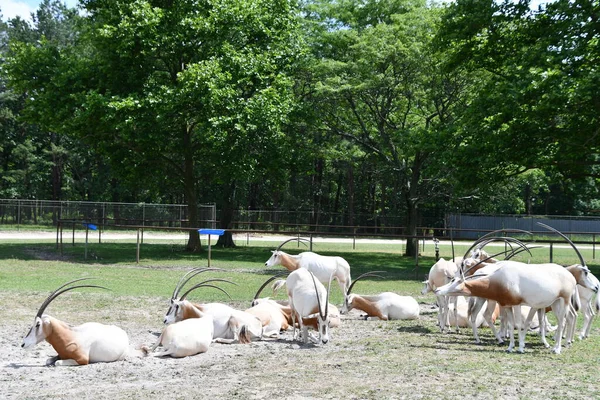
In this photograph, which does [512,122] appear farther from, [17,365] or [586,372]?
[17,365]

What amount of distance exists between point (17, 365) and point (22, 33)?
60522 mm

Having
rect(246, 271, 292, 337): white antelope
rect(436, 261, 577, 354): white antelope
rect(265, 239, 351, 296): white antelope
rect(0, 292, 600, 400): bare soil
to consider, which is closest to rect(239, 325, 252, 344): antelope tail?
rect(0, 292, 600, 400): bare soil

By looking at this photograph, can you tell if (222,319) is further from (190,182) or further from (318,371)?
(190,182)

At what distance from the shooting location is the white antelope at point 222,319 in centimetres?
1001

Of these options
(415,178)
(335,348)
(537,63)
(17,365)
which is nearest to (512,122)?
(537,63)

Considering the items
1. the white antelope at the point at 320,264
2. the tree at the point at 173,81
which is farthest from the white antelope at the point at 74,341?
the tree at the point at 173,81

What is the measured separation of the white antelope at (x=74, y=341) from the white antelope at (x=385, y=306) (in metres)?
5.07

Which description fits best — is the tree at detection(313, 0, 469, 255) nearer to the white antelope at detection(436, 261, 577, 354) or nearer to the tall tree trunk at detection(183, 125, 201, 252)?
the tall tree trunk at detection(183, 125, 201, 252)

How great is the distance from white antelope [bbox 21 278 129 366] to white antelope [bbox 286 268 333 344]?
262 cm

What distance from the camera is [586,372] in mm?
8258

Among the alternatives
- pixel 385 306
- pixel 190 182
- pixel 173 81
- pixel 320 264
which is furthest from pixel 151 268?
pixel 385 306

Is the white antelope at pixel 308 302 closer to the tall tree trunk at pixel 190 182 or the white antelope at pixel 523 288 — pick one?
the white antelope at pixel 523 288

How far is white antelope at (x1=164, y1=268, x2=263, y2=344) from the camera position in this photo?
10008mm

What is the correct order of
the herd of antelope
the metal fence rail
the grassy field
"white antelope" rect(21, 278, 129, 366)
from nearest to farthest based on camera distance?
1. the grassy field
2. "white antelope" rect(21, 278, 129, 366)
3. the herd of antelope
4. the metal fence rail
